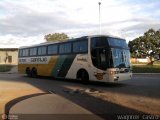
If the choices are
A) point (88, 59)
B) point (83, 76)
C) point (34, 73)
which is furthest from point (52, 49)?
point (88, 59)

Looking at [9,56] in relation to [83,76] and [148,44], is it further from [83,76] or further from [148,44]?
[83,76]

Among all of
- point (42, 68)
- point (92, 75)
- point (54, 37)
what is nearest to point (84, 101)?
point (92, 75)

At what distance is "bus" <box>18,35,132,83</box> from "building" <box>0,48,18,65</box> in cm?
→ 4627

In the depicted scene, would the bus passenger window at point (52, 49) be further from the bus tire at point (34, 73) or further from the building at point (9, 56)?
the building at point (9, 56)

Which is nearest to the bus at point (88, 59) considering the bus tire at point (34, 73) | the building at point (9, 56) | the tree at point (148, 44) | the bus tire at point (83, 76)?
the bus tire at point (83, 76)

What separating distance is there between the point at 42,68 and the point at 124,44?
30.3 ft

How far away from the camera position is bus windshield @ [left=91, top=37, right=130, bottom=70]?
20125mm

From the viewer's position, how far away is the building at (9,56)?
73.6 meters

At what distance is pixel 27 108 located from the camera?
39.3 ft

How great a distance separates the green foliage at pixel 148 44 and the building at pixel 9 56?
37.2m

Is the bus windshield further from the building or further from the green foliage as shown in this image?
the green foliage

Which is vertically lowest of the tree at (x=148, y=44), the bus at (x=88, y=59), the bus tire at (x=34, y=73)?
the bus tire at (x=34, y=73)

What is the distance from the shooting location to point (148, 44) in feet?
300

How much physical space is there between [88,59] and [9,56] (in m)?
54.9
